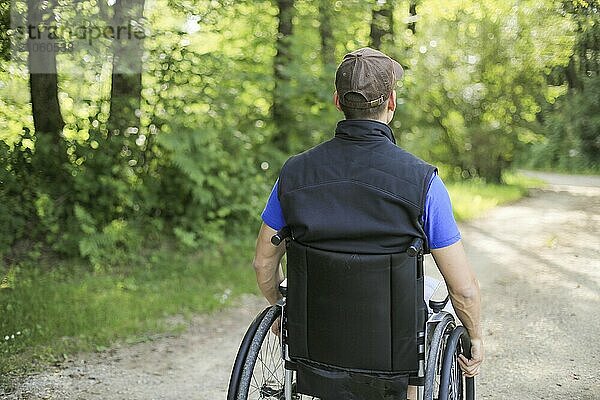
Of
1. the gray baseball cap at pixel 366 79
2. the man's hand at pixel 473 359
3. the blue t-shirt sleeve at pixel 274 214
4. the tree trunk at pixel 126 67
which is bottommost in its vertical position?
the man's hand at pixel 473 359

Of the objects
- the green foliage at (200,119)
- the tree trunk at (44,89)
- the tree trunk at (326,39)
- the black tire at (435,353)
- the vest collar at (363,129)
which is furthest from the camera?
the tree trunk at (326,39)

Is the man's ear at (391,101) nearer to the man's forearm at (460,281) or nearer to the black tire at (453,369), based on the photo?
the man's forearm at (460,281)

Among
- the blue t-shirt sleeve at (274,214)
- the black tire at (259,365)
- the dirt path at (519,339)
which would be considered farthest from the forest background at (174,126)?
the blue t-shirt sleeve at (274,214)

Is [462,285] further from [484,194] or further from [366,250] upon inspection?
[484,194]

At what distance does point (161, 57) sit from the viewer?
6070mm

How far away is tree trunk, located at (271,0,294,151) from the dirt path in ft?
7.03

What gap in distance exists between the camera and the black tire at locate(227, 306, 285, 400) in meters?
2.36

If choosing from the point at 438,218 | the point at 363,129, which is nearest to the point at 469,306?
the point at 438,218

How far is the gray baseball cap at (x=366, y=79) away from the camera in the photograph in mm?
2234

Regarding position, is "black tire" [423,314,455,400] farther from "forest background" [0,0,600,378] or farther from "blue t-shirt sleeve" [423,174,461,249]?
"forest background" [0,0,600,378]

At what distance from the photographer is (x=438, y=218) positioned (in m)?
2.20

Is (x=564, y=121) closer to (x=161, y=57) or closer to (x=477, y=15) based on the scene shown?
(x=477, y=15)

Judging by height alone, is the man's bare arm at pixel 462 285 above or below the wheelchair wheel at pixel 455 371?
above

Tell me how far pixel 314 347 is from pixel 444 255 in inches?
19.0
